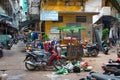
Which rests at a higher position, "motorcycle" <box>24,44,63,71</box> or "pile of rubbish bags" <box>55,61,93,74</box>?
"motorcycle" <box>24,44,63,71</box>

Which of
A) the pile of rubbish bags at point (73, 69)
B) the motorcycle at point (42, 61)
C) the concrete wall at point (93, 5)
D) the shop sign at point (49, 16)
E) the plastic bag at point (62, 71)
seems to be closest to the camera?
the plastic bag at point (62, 71)

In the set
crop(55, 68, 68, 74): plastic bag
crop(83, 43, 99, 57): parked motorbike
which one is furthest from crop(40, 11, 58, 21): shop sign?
crop(55, 68, 68, 74): plastic bag

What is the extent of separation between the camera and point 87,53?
2197cm

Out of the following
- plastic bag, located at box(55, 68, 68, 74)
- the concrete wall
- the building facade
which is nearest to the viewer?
plastic bag, located at box(55, 68, 68, 74)

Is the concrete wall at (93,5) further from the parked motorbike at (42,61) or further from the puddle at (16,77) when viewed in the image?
the puddle at (16,77)

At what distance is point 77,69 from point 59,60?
151cm

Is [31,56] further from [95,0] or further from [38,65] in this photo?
[95,0]

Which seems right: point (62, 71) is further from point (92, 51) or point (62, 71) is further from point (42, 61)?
point (92, 51)

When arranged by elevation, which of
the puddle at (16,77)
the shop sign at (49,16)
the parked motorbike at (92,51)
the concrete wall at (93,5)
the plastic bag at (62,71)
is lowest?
the puddle at (16,77)

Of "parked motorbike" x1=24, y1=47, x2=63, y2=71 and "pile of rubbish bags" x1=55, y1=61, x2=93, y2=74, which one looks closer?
"pile of rubbish bags" x1=55, y1=61, x2=93, y2=74

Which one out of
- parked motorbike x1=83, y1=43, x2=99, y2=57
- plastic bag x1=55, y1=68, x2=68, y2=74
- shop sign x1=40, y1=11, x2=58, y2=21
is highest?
shop sign x1=40, y1=11, x2=58, y2=21

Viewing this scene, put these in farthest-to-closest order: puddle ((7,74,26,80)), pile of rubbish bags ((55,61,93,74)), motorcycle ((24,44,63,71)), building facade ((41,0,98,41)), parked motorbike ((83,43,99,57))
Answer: building facade ((41,0,98,41)), parked motorbike ((83,43,99,57)), motorcycle ((24,44,63,71)), pile of rubbish bags ((55,61,93,74)), puddle ((7,74,26,80))

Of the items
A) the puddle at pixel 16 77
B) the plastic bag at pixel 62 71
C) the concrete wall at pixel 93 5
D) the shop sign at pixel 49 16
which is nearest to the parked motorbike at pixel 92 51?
the plastic bag at pixel 62 71

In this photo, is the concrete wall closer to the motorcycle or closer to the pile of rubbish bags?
the motorcycle
